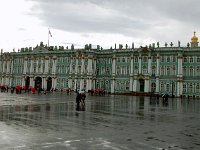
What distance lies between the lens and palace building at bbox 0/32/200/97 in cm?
8788

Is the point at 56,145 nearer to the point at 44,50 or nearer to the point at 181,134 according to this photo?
the point at 181,134

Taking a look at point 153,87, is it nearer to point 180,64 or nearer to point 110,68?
point 180,64

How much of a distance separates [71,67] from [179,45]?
1494 inches

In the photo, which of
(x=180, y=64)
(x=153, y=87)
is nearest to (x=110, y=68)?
(x=153, y=87)

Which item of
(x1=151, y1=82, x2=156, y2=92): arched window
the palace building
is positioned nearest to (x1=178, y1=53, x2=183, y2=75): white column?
the palace building

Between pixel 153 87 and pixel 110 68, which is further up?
pixel 110 68

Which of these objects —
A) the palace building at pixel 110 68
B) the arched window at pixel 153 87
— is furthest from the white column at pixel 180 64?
the arched window at pixel 153 87

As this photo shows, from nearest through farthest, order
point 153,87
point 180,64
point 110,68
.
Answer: point 180,64
point 153,87
point 110,68

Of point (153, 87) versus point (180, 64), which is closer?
point (180, 64)

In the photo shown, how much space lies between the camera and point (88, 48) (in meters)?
106

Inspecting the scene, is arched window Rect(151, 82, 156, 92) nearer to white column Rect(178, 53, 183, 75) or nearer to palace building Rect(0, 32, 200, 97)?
palace building Rect(0, 32, 200, 97)

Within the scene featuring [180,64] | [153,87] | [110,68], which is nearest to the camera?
[180,64]

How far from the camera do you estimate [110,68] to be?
102 meters

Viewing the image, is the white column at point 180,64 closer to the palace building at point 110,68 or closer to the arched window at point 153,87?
the palace building at point 110,68
